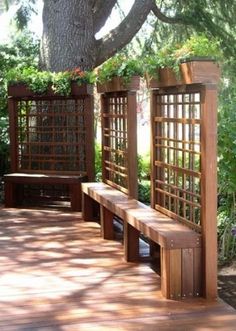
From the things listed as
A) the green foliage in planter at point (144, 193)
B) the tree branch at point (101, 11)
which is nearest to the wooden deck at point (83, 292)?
the green foliage in planter at point (144, 193)

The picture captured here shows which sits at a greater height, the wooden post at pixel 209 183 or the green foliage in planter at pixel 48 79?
the green foliage in planter at pixel 48 79

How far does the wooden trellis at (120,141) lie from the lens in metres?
5.43

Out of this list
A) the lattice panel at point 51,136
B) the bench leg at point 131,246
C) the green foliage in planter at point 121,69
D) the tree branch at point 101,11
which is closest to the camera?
the bench leg at point 131,246

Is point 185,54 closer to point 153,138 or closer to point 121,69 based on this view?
point 153,138

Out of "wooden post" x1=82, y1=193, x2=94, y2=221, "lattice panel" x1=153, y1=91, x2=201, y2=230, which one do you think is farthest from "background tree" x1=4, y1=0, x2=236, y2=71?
"lattice panel" x1=153, y1=91, x2=201, y2=230

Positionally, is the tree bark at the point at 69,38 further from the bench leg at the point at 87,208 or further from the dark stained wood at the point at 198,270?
the dark stained wood at the point at 198,270

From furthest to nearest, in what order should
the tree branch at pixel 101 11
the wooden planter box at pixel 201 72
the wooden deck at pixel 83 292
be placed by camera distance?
the tree branch at pixel 101 11, the wooden planter box at pixel 201 72, the wooden deck at pixel 83 292

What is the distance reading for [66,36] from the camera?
8.59m

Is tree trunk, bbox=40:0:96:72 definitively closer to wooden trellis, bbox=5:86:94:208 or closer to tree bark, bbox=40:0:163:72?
tree bark, bbox=40:0:163:72

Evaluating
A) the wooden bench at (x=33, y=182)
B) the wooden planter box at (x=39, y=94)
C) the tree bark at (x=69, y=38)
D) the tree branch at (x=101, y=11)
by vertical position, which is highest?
the tree branch at (x=101, y=11)

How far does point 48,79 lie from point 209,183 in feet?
13.6

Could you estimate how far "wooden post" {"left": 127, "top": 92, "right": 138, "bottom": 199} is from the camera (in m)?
5.41

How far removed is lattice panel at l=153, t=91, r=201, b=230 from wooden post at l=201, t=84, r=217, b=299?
0.12m

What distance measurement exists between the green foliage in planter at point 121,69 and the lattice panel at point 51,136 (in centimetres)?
162
